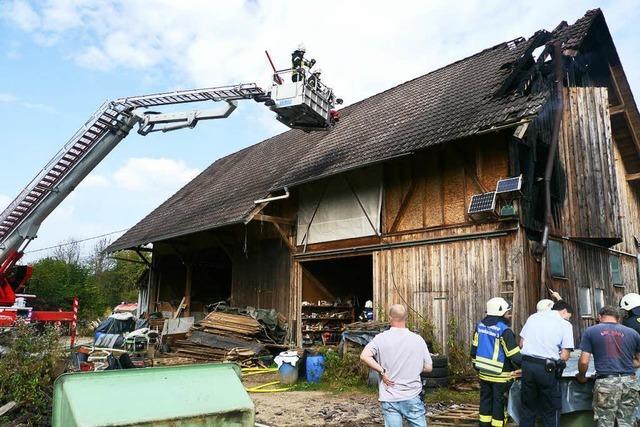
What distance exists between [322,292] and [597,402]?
10.7 meters

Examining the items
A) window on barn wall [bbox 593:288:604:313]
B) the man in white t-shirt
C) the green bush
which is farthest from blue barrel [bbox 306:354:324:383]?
window on barn wall [bbox 593:288:604:313]

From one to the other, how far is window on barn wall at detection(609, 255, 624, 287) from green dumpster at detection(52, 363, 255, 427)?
12902mm

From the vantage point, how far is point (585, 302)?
12.3 meters

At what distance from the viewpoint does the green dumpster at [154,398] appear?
3.39 m

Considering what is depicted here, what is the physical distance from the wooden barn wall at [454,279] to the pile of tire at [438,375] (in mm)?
928

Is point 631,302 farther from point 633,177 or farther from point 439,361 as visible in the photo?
point 633,177

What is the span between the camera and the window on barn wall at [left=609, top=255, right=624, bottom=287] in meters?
13.9

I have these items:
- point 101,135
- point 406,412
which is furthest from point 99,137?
point 406,412

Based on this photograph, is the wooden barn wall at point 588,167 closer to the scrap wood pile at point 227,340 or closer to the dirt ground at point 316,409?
the dirt ground at point 316,409

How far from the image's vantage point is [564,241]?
12.0 meters

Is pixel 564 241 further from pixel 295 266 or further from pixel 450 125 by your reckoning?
pixel 295 266

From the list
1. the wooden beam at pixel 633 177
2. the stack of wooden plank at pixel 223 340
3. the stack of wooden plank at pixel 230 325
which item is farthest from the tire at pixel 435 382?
the wooden beam at pixel 633 177

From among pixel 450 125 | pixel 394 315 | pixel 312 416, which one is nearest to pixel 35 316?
pixel 312 416

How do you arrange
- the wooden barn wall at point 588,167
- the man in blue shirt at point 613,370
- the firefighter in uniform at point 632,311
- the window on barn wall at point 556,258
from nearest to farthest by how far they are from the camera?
the man in blue shirt at point 613,370 → the firefighter in uniform at point 632,311 → the window on barn wall at point 556,258 → the wooden barn wall at point 588,167
